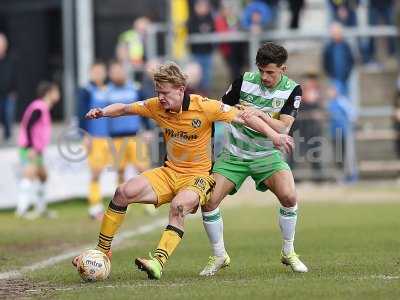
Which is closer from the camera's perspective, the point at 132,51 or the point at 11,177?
the point at 11,177

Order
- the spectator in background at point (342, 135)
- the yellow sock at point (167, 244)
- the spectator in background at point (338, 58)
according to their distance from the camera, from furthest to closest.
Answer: the spectator in background at point (338, 58) < the spectator in background at point (342, 135) < the yellow sock at point (167, 244)

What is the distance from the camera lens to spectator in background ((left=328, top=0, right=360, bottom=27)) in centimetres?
2530

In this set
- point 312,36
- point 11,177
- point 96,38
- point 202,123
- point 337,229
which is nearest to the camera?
point 202,123

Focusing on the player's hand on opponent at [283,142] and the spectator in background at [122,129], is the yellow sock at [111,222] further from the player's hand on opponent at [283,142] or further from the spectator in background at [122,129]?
the spectator in background at [122,129]

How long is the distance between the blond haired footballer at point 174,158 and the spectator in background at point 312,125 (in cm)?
1306

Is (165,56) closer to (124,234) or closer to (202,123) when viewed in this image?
(124,234)

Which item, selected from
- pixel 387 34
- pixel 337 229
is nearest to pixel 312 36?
pixel 387 34

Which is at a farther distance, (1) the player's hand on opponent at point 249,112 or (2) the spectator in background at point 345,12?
(2) the spectator in background at point 345,12

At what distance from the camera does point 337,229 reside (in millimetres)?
15055

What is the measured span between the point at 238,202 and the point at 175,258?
883 cm

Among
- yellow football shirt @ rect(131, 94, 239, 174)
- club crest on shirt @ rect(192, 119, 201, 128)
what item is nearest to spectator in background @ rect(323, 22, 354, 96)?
yellow football shirt @ rect(131, 94, 239, 174)

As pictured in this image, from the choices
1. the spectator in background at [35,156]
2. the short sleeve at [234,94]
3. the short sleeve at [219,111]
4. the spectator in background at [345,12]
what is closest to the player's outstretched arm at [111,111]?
the short sleeve at [219,111]

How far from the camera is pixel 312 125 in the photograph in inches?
917

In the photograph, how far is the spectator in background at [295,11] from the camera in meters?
24.5
